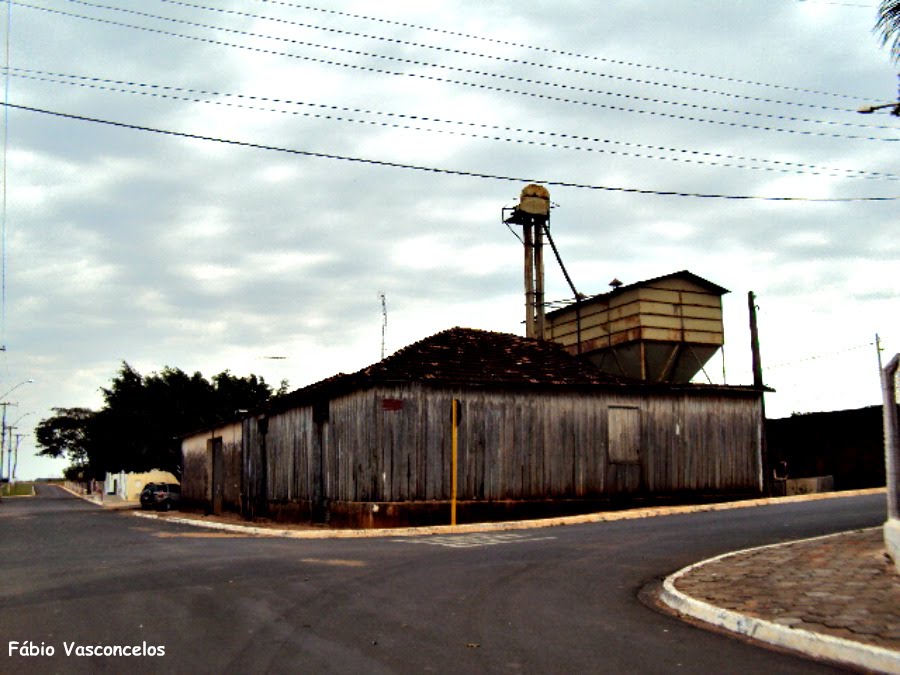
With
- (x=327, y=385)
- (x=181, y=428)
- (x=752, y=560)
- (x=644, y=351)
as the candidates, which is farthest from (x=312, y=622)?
(x=181, y=428)

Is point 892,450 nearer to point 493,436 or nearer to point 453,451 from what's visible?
point 453,451

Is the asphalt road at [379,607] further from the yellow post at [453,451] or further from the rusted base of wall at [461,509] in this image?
the yellow post at [453,451]

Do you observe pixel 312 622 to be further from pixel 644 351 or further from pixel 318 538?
pixel 644 351

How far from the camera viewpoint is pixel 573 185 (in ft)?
70.8

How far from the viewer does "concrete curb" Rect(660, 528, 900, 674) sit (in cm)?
630

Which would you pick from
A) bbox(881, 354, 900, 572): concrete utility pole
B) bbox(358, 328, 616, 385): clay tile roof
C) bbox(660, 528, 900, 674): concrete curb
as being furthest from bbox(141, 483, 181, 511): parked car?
bbox(660, 528, 900, 674): concrete curb

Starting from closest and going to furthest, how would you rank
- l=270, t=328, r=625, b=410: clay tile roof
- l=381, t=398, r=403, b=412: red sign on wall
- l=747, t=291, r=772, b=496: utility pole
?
l=381, t=398, r=403, b=412: red sign on wall
l=270, t=328, r=625, b=410: clay tile roof
l=747, t=291, r=772, b=496: utility pole

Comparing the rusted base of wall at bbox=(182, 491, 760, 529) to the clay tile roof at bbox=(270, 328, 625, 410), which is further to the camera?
the clay tile roof at bbox=(270, 328, 625, 410)

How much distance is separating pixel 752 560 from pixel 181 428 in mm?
54331

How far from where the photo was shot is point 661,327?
3116cm

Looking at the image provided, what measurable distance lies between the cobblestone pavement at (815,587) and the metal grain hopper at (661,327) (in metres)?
18.5

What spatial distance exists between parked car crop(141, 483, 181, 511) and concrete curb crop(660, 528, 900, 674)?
4332 centimetres

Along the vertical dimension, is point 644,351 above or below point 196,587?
above

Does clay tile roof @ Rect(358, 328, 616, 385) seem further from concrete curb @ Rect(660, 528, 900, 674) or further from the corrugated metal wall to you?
concrete curb @ Rect(660, 528, 900, 674)
